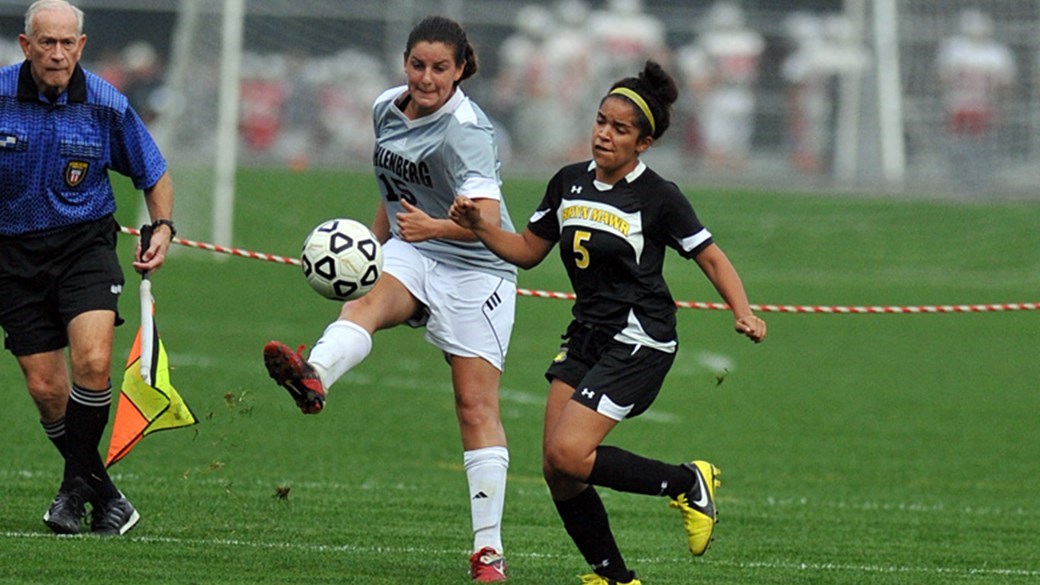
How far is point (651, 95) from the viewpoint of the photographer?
703cm

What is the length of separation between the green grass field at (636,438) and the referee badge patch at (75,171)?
43.0 inches

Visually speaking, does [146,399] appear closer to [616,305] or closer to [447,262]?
[447,262]

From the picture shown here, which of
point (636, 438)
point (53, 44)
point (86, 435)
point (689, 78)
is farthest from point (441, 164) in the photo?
point (689, 78)

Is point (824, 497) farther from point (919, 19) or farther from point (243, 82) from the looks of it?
point (243, 82)

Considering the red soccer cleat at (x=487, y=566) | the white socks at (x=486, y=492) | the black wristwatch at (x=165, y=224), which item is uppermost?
the black wristwatch at (x=165, y=224)

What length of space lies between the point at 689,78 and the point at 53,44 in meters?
19.4

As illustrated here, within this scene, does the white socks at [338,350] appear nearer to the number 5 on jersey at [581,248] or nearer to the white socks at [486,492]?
the white socks at [486,492]

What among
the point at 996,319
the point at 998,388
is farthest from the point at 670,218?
the point at 996,319

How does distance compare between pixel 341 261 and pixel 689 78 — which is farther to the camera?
pixel 689 78

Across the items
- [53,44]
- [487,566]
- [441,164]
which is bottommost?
[487,566]

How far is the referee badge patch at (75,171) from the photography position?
7637mm

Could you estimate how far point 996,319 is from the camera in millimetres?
22250

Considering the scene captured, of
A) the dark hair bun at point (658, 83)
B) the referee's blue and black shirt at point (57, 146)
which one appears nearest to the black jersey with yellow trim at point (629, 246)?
the dark hair bun at point (658, 83)

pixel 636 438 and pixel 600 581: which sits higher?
pixel 600 581
